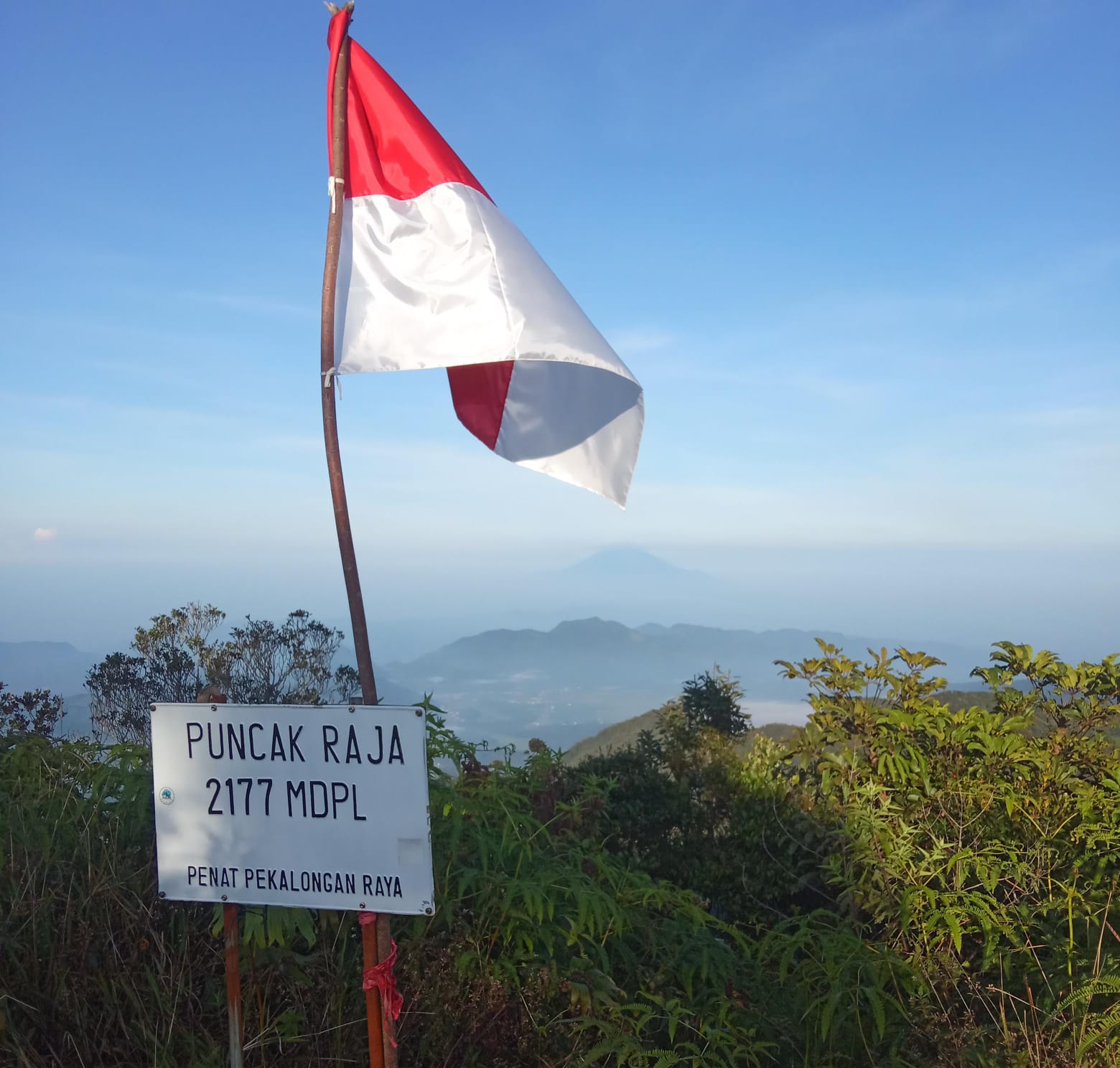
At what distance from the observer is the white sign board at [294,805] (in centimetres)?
266

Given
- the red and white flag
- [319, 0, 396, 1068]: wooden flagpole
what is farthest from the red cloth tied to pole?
the red and white flag

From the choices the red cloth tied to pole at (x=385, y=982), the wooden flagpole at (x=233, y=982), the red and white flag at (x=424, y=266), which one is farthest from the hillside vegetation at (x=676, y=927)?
the red and white flag at (x=424, y=266)

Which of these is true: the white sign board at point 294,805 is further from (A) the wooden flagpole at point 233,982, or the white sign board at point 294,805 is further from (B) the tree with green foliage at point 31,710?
(B) the tree with green foliage at point 31,710

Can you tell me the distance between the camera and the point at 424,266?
318cm

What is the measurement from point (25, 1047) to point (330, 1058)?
992 millimetres

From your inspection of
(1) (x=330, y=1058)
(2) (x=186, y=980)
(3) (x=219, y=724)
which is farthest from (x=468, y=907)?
(3) (x=219, y=724)

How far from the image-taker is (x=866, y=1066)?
136 inches

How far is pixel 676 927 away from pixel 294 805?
183 centimetres

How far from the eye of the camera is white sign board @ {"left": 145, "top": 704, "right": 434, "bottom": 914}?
105 inches

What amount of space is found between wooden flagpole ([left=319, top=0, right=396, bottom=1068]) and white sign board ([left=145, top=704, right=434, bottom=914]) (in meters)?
0.16

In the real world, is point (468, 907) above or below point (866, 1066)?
above

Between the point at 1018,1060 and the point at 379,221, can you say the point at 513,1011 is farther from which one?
the point at 379,221

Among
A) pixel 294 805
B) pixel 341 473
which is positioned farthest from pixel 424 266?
pixel 294 805

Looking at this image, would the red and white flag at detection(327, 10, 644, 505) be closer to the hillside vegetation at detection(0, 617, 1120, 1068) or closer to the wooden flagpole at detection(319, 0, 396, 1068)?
the wooden flagpole at detection(319, 0, 396, 1068)
